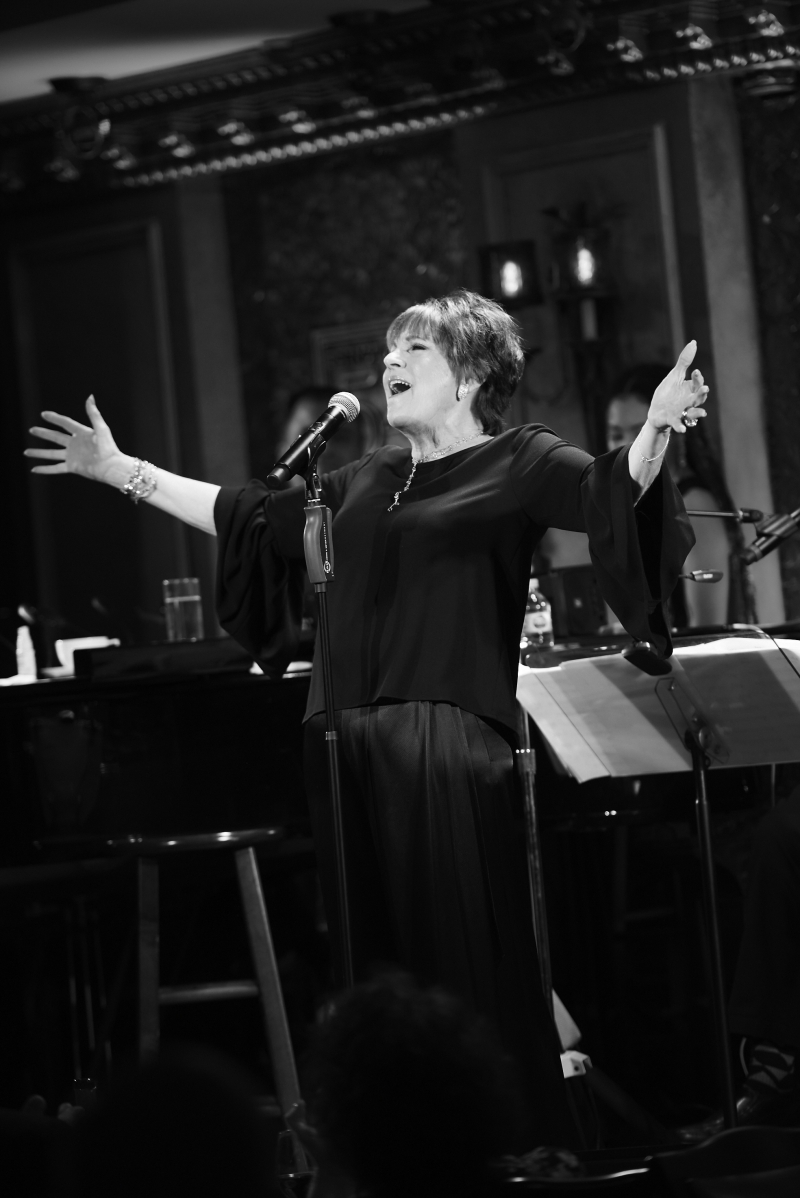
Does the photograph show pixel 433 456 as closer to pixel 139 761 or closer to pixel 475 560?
pixel 475 560

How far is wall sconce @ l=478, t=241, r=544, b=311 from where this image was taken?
585 cm

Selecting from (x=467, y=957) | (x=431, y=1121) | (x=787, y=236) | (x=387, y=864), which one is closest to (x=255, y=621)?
(x=387, y=864)

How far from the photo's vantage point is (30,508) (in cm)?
696

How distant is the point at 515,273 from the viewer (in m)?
5.86

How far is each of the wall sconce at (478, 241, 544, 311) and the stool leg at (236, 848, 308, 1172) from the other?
9.80 ft

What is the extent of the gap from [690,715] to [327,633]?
0.79 metres

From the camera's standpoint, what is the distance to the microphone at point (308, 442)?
2.46 metres

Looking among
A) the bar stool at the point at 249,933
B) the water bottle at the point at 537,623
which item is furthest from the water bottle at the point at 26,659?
the water bottle at the point at 537,623

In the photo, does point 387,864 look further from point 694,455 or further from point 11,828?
point 694,455

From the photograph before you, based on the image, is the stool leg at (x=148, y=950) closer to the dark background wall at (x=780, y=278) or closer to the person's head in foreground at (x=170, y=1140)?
the person's head in foreground at (x=170, y=1140)

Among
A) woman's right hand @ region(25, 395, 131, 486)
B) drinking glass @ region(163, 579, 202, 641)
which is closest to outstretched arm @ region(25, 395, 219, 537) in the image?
woman's right hand @ region(25, 395, 131, 486)

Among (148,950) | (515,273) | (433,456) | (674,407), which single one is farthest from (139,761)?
(515,273)

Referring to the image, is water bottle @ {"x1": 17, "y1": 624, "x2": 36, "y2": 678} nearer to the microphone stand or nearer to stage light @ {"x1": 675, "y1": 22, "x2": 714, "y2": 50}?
the microphone stand

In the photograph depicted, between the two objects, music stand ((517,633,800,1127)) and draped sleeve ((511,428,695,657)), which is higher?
draped sleeve ((511,428,695,657))
